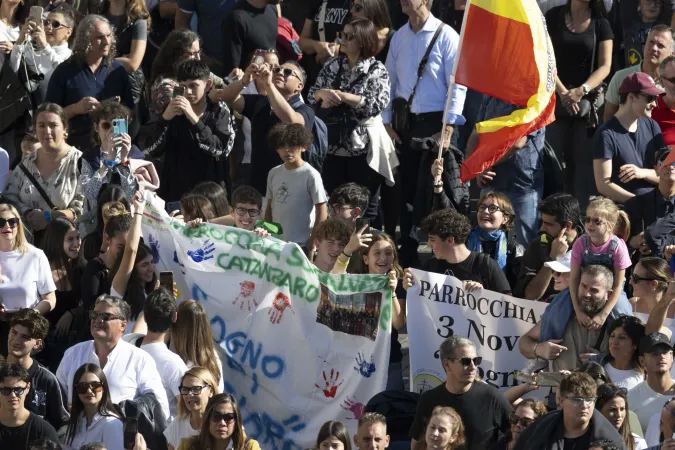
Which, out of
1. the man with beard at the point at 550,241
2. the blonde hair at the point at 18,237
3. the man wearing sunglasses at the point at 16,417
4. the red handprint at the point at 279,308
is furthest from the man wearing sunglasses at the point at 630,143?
the man wearing sunglasses at the point at 16,417

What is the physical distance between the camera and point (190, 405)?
1044cm

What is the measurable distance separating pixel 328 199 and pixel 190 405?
3.20m

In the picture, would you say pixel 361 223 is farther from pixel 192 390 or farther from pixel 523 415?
pixel 523 415

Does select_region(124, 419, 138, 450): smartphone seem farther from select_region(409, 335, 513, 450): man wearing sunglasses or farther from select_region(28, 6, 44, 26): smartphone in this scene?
select_region(28, 6, 44, 26): smartphone

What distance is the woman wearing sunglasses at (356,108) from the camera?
533 inches

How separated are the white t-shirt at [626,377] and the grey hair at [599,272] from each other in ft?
1.88

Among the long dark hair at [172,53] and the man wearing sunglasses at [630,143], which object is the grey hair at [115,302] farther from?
the man wearing sunglasses at [630,143]

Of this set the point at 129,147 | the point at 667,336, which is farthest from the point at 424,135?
the point at 667,336

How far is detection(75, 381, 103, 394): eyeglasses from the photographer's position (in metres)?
10.4

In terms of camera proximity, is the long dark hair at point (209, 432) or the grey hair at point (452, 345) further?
the grey hair at point (452, 345)

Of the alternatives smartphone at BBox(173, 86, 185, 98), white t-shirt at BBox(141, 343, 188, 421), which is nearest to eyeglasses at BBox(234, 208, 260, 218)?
smartphone at BBox(173, 86, 185, 98)

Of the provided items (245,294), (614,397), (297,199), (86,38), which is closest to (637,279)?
(614,397)

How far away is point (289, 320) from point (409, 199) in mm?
2709

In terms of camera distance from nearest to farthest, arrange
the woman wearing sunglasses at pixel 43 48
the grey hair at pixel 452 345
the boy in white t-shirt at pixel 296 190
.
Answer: the grey hair at pixel 452 345
the boy in white t-shirt at pixel 296 190
the woman wearing sunglasses at pixel 43 48
